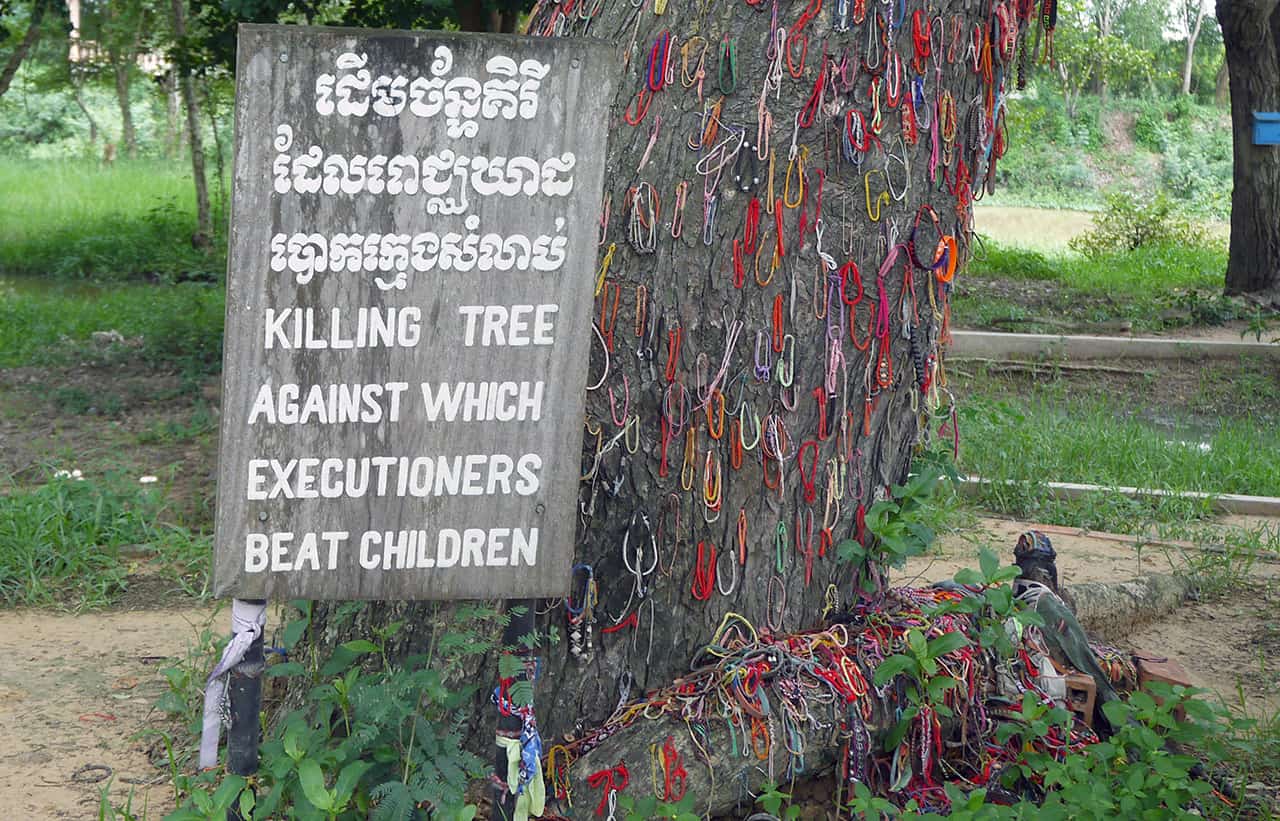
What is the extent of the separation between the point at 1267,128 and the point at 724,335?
9671mm

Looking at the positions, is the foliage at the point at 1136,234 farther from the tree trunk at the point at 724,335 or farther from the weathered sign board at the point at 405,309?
the weathered sign board at the point at 405,309

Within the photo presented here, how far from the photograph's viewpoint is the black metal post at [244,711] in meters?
2.51

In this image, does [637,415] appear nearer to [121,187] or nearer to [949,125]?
[949,125]

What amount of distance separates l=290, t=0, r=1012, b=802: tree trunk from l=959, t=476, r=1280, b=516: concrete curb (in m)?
3.00

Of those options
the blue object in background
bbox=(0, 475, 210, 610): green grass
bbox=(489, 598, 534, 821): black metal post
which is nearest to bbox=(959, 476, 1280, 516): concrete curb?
bbox=(0, 475, 210, 610): green grass

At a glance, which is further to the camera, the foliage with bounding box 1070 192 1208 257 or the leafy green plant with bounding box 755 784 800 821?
the foliage with bounding box 1070 192 1208 257

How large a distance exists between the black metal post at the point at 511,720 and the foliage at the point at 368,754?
47mm

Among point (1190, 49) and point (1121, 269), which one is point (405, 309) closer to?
point (1121, 269)

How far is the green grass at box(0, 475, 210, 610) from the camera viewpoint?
15.1 ft

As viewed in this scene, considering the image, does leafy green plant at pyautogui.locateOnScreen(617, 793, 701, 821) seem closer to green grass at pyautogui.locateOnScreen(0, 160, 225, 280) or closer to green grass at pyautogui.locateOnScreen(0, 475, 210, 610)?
green grass at pyautogui.locateOnScreen(0, 475, 210, 610)

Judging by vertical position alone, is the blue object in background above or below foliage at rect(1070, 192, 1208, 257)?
above

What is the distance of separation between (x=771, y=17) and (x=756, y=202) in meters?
0.41

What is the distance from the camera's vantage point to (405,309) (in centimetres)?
235

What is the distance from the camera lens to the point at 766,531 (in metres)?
3.17
